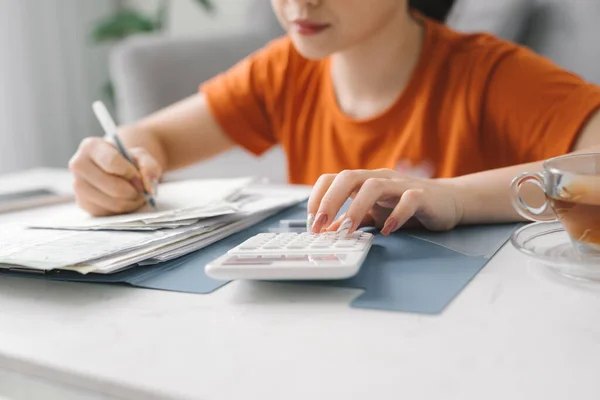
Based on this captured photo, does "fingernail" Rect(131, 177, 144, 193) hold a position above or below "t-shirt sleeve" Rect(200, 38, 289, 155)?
below

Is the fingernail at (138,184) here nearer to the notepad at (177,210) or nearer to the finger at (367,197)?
the notepad at (177,210)

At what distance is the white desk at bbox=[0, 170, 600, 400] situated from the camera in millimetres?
300

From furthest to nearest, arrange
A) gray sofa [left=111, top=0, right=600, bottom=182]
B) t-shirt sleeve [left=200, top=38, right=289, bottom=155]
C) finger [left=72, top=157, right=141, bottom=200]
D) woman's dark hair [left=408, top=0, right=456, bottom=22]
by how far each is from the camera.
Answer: woman's dark hair [left=408, top=0, right=456, bottom=22], gray sofa [left=111, top=0, right=600, bottom=182], t-shirt sleeve [left=200, top=38, right=289, bottom=155], finger [left=72, top=157, right=141, bottom=200]

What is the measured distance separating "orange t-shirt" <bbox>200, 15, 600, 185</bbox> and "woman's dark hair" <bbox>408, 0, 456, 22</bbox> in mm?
687

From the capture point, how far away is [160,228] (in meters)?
0.58

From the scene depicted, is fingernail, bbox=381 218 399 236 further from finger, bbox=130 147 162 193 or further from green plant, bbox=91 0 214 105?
green plant, bbox=91 0 214 105

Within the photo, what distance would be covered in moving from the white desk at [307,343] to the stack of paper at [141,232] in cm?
3

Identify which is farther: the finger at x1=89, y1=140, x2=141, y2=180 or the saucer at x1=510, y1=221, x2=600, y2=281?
the finger at x1=89, y1=140, x2=141, y2=180

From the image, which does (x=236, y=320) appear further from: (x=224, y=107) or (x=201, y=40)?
(x=201, y=40)

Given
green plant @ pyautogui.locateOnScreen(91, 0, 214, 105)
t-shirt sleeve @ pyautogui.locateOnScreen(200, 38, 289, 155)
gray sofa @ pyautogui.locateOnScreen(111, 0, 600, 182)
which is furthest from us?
green plant @ pyautogui.locateOnScreen(91, 0, 214, 105)

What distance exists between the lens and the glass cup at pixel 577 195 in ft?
1.45

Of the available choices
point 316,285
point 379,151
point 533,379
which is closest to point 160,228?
point 316,285

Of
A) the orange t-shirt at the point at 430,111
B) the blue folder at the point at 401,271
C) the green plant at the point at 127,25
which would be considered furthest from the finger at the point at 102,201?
the green plant at the point at 127,25

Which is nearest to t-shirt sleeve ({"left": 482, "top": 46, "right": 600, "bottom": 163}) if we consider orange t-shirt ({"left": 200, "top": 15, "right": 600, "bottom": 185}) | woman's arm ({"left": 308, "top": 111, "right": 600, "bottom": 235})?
orange t-shirt ({"left": 200, "top": 15, "right": 600, "bottom": 185})
